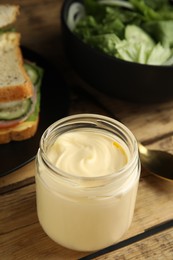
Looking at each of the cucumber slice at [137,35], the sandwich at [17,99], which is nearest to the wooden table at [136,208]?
the sandwich at [17,99]

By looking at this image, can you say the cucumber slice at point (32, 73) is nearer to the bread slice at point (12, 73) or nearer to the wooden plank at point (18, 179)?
the bread slice at point (12, 73)

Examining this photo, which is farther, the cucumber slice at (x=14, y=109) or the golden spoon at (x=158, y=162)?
the cucumber slice at (x=14, y=109)

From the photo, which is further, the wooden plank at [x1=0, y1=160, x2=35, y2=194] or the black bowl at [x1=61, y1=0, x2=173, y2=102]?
the black bowl at [x1=61, y1=0, x2=173, y2=102]

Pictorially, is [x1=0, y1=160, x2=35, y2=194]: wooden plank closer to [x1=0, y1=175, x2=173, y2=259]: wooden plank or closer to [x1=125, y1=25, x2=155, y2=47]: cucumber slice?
[x1=0, y1=175, x2=173, y2=259]: wooden plank

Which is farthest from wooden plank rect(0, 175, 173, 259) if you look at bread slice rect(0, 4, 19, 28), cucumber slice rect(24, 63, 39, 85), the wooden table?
bread slice rect(0, 4, 19, 28)

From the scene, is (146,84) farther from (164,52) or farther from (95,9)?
(95,9)

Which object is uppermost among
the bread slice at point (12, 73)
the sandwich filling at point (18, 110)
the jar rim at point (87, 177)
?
the jar rim at point (87, 177)
